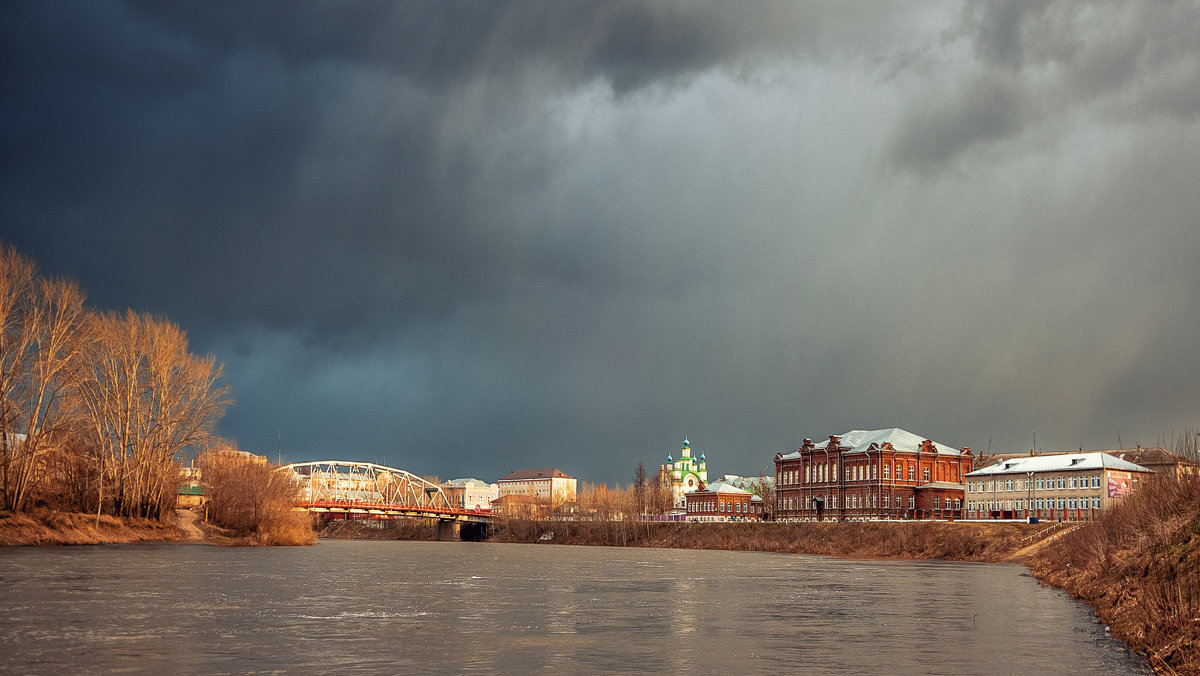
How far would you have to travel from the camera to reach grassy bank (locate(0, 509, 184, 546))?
70062 millimetres

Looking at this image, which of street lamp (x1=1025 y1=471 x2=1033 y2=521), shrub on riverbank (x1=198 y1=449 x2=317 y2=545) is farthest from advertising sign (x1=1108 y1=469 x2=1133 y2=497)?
shrub on riverbank (x1=198 y1=449 x2=317 y2=545)

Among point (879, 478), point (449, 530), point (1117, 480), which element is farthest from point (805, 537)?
point (449, 530)

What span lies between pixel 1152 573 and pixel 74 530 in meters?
75.2

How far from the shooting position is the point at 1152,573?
95.1ft

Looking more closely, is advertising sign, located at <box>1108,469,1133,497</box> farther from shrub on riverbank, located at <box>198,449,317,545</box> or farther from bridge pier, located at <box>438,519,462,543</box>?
bridge pier, located at <box>438,519,462,543</box>

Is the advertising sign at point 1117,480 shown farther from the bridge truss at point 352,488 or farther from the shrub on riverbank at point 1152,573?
the bridge truss at point 352,488

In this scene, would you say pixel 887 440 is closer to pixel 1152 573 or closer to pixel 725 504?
pixel 725 504

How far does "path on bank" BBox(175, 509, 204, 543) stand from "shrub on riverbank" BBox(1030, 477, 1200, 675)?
72938 mm

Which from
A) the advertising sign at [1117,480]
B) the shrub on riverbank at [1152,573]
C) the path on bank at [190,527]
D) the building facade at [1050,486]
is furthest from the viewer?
the building facade at [1050,486]

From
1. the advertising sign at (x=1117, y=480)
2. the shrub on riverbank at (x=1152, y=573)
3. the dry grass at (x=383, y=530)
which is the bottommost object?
the dry grass at (x=383, y=530)

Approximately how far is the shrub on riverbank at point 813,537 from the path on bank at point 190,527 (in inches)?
2534

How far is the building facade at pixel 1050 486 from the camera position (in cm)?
11181

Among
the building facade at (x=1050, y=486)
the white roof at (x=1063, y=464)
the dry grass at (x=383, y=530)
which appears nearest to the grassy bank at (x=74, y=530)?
the building facade at (x=1050, y=486)

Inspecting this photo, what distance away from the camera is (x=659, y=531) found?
143000 mm
